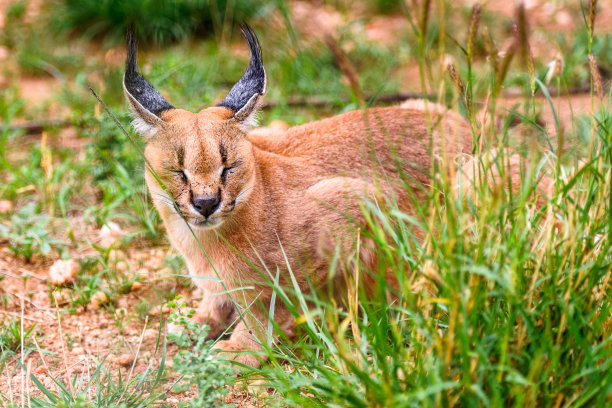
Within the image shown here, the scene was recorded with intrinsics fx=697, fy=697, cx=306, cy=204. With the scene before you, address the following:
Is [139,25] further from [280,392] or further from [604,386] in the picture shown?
[604,386]

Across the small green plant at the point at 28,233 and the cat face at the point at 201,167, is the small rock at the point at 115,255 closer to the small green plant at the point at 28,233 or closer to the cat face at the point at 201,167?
the small green plant at the point at 28,233

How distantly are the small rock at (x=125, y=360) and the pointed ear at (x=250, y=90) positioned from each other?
56.5 inches

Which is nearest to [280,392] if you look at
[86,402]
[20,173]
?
[86,402]

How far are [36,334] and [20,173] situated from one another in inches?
79.4

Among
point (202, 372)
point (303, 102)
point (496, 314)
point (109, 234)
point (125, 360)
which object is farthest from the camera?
point (303, 102)

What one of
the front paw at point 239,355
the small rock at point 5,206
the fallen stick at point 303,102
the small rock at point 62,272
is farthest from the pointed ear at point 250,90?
the fallen stick at point 303,102

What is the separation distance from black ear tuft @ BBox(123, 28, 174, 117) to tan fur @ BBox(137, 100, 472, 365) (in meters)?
0.10

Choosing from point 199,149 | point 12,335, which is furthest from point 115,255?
point 199,149

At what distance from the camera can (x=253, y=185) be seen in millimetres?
3969

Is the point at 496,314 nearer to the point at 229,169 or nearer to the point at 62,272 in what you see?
the point at 229,169

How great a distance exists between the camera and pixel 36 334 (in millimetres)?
4031

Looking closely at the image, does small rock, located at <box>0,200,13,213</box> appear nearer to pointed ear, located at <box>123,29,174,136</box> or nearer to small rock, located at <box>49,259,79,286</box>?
small rock, located at <box>49,259,79,286</box>

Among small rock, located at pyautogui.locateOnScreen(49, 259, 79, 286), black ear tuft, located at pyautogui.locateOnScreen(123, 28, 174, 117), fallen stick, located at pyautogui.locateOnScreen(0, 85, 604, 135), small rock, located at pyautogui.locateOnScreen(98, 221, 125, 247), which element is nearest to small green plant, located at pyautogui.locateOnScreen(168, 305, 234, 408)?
black ear tuft, located at pyautogui.locateOnScreen(123, 28, 174, 117)

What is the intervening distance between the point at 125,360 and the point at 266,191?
4.04ft
